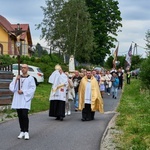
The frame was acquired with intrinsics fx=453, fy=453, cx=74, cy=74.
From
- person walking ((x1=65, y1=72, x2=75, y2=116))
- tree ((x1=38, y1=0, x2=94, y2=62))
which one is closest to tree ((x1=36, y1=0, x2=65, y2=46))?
tree ((x1=38, y1=0, x2=94, y2=62))

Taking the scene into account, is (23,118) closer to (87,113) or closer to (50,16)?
(87,113)

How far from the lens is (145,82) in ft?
93.5

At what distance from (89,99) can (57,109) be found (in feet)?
3.96

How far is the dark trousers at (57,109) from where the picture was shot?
15.1m

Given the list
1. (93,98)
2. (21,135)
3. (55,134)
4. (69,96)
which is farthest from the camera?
(69,96)

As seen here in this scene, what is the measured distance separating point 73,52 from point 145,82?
3068cm

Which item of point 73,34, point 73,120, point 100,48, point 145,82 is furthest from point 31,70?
point 100,48

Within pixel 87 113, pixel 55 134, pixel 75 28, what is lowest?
pixel 55 134

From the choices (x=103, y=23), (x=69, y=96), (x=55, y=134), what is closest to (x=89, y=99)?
(x=69, y=96)

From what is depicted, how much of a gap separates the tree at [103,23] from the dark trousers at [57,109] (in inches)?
1956

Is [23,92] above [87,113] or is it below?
above

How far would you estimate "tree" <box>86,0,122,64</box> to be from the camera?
66250 millimetres

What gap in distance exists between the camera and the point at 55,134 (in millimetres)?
11867

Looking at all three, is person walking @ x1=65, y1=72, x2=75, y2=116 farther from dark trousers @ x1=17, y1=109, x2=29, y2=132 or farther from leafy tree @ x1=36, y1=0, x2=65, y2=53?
leafy tree @ x1=36, y1=0, x2=65, y2=53
